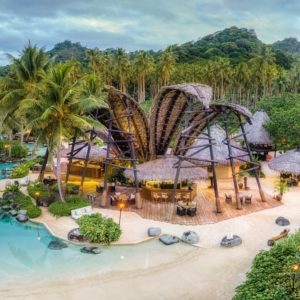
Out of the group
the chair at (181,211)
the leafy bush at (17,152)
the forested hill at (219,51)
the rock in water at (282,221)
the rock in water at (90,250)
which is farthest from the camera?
the forested hill at (219,51)

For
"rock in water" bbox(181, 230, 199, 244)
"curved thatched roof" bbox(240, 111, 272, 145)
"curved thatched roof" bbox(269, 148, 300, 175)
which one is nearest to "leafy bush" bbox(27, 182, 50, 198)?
"rock in water" bbox(181, 230, 199, 244)

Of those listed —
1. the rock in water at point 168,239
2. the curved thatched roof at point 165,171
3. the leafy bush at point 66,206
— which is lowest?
the rock in water at point 168,239

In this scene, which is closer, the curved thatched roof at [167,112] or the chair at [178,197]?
the curved thatched roof at [167,112]

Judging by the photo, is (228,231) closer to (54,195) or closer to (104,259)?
(104,259)

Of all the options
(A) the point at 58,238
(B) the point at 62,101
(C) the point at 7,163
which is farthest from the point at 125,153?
(C) the point at 7,163

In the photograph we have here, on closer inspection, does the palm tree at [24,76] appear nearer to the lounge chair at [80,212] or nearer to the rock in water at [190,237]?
the lounge chair at [80,212]

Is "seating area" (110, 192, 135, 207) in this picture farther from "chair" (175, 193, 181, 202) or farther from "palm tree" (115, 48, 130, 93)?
"palm tree" (115, 48, 130, 93)

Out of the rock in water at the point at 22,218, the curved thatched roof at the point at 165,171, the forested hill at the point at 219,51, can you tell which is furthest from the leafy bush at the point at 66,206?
the forested hill at the point at 219,51

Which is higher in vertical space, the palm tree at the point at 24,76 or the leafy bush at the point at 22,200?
the palm tree at the point at 24,76
